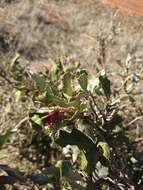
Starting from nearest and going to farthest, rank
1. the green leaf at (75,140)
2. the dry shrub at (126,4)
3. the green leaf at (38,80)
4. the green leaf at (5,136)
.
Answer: the green leaf at (5,136) → the green leaf at (38,80) → the green leaf at (75,140) → the dry shrub at (126,4)

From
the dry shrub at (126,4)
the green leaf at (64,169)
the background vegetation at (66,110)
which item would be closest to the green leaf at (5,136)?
the background vegetation at (66,110)

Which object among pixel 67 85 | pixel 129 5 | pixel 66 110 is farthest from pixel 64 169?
pixel 129 5

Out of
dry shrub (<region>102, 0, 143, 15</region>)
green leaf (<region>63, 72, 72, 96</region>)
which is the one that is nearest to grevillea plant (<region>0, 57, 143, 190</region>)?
green leaf (<region>63, 72, 72, 96</region>)

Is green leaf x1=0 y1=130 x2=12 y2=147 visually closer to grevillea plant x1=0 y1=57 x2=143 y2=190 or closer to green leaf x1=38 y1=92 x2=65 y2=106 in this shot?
grevillea plant x1=0 y1=57 x2=143 y2=190

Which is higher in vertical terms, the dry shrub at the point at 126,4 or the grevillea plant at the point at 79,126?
the dry shrub at the point at 126,4

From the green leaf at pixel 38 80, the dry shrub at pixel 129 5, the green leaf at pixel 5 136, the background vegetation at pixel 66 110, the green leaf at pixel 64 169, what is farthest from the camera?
the dry shrub at pixel 129 5

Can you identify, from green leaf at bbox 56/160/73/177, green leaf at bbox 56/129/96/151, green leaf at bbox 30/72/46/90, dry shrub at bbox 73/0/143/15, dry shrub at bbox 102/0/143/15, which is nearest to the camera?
green leaf at bbox 56/160/73/177

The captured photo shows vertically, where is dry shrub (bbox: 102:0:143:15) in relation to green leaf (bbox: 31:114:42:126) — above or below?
above

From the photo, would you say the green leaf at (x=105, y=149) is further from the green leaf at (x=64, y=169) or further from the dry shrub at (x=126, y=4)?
the dry shrub at (x=126, y=4)

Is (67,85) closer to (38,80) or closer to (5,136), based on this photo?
(38,80)

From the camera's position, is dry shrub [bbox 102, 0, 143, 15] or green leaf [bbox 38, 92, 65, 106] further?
dry shrub [bbox 102, 0, 143, 15]

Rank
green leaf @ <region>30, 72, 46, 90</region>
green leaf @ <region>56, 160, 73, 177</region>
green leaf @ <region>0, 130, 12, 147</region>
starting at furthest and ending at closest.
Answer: green leaf @ <region>30, 72, 46, 90</region>
green leaf @ <region>56, 160, 73, 177</region>
green leaf @ <region>0, 130, 12, 147</region>

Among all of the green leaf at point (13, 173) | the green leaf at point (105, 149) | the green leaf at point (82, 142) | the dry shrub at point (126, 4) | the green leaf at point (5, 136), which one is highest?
the dry shrub at point (126, 4)

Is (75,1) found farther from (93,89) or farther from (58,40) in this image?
(93,89)
